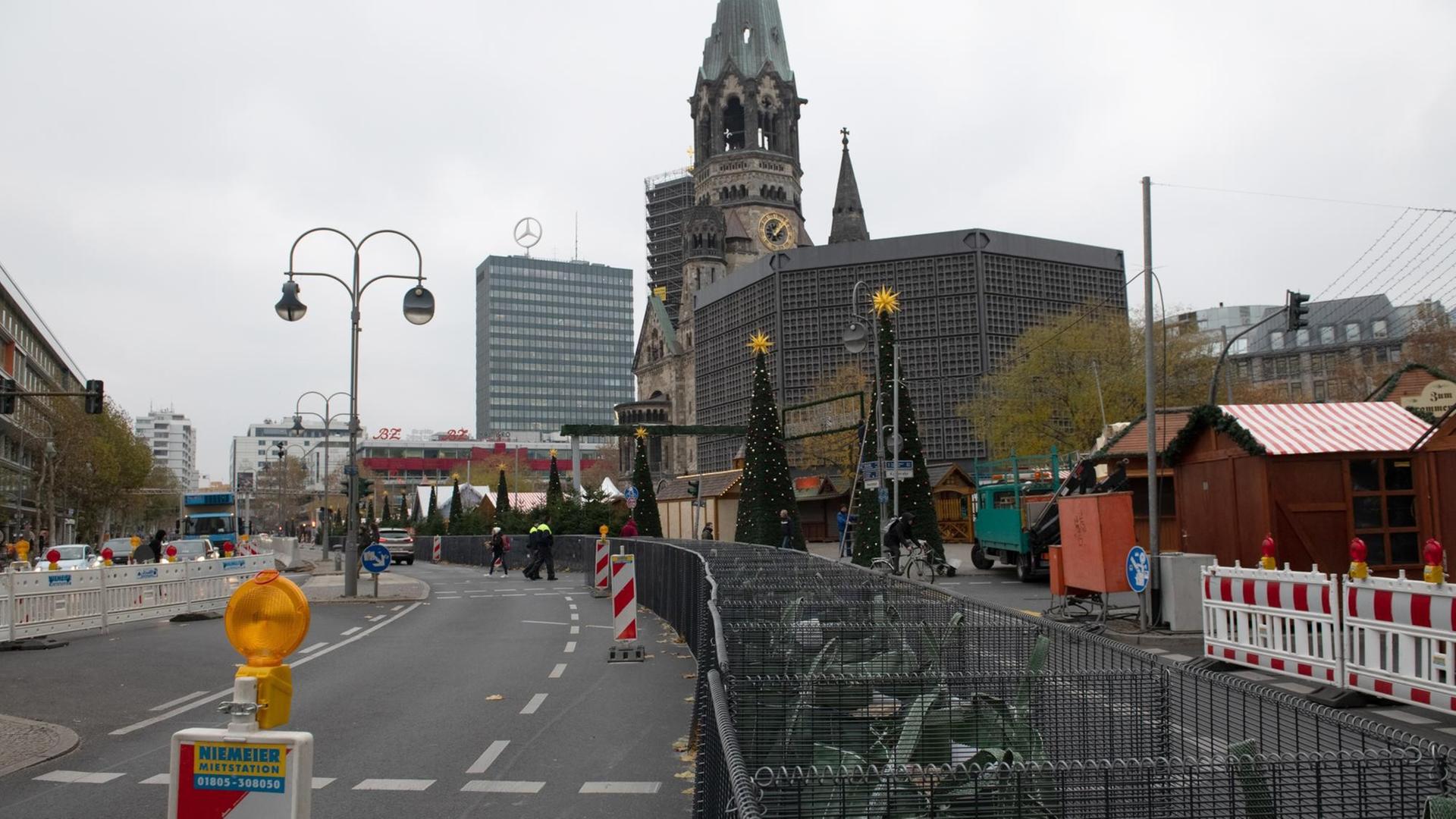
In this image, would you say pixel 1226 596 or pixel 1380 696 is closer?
pixel 1380 696

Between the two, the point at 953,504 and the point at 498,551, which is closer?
the point at 498,551

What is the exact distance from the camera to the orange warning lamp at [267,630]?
156 inches

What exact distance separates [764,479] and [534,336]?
16293 centimetres

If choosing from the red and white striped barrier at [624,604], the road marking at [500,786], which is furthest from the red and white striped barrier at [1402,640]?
the red and white striped barrier at [624,604]

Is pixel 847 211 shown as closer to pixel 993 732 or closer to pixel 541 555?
pixel 541 555

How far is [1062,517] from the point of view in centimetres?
1791

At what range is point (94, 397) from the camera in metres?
30.5

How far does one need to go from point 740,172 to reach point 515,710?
105 meters

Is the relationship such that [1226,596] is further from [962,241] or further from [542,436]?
[542,436]

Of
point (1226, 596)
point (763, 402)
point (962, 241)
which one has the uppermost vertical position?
point (962, 241)

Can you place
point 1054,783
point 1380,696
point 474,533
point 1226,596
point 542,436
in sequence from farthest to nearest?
1. point 542,436
2. point 474,533
3. point 1226,596
4. point 1380,696
5. point 1054,783

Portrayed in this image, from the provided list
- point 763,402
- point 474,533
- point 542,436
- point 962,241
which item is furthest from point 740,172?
point 542,436

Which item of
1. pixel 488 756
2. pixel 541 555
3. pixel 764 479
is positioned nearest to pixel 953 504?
pixel 764 479

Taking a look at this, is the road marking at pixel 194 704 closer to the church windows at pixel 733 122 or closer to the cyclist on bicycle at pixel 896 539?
the cyclist on bicycle at pixel 896 539
